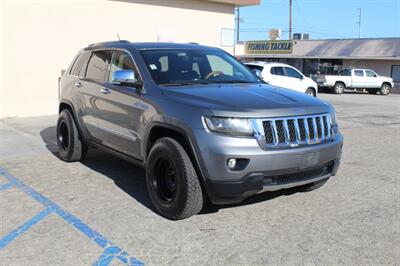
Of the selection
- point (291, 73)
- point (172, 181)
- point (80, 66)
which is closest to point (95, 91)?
point (80, 66)

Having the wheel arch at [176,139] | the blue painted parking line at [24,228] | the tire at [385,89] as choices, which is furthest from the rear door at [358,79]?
the blue painted parking line at [24,228]

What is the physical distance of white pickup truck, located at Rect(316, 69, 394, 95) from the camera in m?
29.9

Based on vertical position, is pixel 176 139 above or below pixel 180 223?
above

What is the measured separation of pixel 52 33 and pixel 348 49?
30360mm

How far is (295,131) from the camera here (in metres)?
4.59

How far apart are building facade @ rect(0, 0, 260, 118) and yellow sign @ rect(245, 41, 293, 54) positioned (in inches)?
1155

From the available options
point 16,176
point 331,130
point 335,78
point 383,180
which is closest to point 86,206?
point 16,176

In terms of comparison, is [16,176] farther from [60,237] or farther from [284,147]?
[284,147]

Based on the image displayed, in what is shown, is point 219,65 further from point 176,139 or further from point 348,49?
Result: point 348,49

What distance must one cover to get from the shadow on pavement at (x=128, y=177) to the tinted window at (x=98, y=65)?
1.36 m

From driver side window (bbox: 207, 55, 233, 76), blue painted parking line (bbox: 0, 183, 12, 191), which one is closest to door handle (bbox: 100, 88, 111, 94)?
driver side window (bbox: 207, 55, 233, 76)

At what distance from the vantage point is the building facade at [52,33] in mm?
13211

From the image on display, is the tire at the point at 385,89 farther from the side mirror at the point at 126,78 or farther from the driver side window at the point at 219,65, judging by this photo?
the side mirror at the point at 126,78

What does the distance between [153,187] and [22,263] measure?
1580mm
